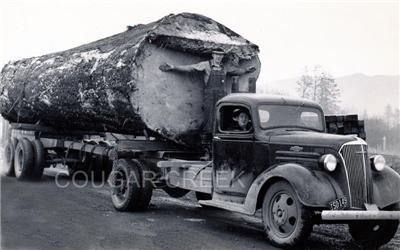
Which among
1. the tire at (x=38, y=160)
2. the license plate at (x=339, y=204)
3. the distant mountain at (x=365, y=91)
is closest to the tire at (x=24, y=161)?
the tire at (x=38, y=160)

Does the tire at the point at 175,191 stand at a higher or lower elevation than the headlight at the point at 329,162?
lower

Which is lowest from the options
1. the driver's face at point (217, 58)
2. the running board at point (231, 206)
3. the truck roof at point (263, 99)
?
the running board at point (231, 206)

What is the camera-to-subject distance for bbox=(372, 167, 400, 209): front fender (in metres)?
6.55

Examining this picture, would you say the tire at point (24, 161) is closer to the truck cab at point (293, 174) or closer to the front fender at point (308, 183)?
the truck cab at point (293, 174)

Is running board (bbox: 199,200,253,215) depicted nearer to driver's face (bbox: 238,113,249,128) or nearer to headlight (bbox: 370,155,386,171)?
driver's face (bbox: 238,113,249,128)

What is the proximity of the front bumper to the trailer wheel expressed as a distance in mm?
10063

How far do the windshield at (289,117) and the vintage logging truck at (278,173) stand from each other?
0.01 m

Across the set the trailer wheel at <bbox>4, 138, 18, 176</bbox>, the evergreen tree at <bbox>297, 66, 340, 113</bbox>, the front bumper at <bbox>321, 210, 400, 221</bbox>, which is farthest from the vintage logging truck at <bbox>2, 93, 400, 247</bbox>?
the evergreen tree at <bbox>297, 66, 340, 113</bbox>

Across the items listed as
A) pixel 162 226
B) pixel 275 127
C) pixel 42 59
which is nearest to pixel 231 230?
pixel 162 226

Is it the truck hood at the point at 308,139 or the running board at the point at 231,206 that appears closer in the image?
the truck hood at the point at 308,139

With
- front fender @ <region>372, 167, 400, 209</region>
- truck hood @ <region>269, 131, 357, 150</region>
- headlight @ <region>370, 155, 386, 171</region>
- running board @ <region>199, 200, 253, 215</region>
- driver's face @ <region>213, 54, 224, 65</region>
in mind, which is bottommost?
running board @ <region>199, 200, 253, 215</region>

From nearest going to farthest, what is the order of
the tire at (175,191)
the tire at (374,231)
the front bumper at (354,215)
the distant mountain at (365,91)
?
the front bumper at (354,215), the tire at (374,231), the tire at (175,191), the distant mountain at (365,91)

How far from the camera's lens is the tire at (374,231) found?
6715mm

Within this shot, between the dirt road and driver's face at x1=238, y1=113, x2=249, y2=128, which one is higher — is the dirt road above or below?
below
